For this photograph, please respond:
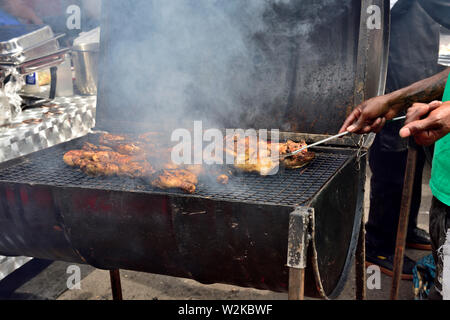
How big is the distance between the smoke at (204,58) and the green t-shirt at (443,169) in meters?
1.22

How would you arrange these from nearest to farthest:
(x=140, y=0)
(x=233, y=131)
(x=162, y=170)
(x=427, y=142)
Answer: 1. (x=427, y=142)
2. (x=162, y=170)
3. (x=233, y=131)
4. (x=140, y=0)

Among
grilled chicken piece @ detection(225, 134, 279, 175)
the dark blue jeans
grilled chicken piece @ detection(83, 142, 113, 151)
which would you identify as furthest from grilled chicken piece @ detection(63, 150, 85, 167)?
the dark blue jeans

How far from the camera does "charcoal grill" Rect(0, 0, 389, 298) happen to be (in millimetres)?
1793

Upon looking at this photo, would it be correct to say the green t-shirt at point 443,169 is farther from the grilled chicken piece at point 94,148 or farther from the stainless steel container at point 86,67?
the stainless steel container at point 86,67

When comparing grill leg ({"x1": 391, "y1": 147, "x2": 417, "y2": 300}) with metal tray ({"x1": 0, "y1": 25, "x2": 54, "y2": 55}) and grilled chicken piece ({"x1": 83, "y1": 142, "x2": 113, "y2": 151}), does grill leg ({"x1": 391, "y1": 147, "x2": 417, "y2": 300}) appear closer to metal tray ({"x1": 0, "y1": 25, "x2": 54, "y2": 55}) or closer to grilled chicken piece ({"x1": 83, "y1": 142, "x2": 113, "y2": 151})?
grilled chicken piece ({"x1": 83, "y1": 142, "x2": 113, "y2": 151})

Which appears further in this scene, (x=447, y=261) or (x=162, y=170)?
(x=162, y=170)

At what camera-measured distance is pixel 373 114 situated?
7.47 feet

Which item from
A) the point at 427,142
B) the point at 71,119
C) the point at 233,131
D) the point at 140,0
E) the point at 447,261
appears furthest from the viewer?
the point at 71,119

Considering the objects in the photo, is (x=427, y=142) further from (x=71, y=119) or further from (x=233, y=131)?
(x=71, y=119)

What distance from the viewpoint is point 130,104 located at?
344 cm

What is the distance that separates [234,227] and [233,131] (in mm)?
1378

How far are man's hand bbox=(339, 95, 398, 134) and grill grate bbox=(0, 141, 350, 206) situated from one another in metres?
0.26

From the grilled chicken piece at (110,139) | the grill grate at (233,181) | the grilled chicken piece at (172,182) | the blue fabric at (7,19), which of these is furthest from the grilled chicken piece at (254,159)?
the blue fabric at (7,19)

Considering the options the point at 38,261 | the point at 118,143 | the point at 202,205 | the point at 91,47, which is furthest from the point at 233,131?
the point at 38,261
